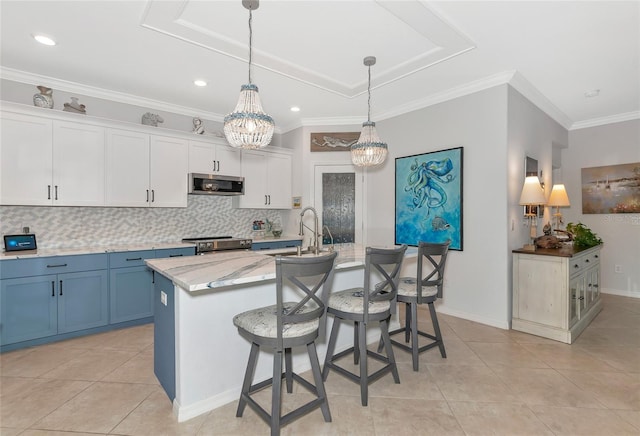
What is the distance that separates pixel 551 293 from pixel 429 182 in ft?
5.97

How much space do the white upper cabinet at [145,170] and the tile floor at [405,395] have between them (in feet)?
5.46

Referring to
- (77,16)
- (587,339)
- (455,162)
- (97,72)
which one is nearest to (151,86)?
(97,72)

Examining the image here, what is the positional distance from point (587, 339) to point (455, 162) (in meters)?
2.31

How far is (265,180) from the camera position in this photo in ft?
17.0

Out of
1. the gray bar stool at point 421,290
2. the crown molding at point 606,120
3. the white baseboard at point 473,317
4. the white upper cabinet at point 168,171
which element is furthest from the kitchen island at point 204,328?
the crown molding at point 606,120

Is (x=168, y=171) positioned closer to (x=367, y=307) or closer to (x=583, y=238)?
(x=367, y=307)

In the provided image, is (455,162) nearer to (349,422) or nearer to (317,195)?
(317,195)

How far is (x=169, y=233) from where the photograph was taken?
4445 mm

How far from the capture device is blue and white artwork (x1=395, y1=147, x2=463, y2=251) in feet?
13.0

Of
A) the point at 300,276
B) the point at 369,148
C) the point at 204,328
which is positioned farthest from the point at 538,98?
the point at 204,328

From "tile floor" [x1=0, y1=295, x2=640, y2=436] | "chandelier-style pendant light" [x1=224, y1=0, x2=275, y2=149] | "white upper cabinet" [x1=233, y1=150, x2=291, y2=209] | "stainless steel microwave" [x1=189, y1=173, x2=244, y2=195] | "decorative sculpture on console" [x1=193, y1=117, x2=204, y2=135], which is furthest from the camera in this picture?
"white upper cabinet" [x1=233, y1=150, x2=291, y2=209]

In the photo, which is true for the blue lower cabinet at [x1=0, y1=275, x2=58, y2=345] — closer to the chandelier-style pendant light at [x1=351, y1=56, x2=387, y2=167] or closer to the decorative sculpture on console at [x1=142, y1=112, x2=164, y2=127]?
the decorative sculpture on console at [x1=142, y1=112, x2=164, y2=127]

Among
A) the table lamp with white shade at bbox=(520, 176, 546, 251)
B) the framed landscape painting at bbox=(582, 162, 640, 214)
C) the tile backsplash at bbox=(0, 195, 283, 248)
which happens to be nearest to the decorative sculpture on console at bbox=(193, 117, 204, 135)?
the tile backsplash at bbox=(0, 195, 283, 248)

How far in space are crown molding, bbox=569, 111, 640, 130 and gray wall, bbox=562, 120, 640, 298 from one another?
6cm
